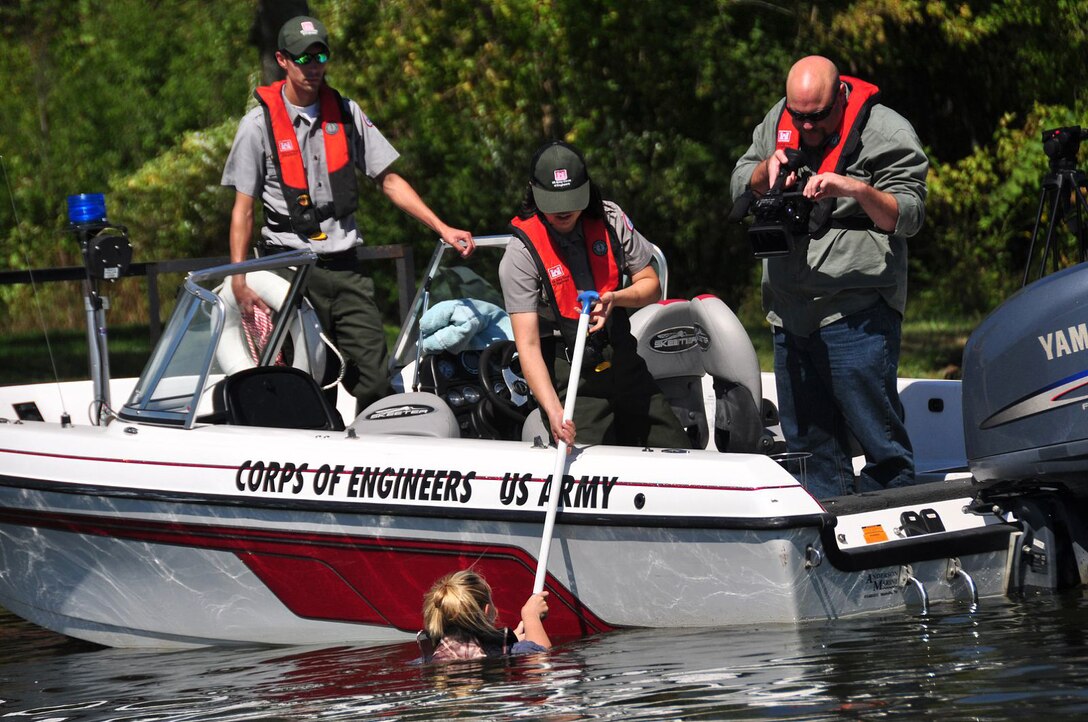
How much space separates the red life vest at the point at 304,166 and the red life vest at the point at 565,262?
4.30ft

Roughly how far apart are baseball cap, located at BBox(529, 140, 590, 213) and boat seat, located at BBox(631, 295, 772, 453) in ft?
3.35

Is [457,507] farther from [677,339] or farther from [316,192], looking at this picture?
[316,192]

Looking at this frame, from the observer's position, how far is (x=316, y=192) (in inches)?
280

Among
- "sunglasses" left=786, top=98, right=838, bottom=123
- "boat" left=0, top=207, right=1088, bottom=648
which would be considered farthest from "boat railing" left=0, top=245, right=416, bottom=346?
"sunglasses" left=786, top=98, right=838, bottom=123

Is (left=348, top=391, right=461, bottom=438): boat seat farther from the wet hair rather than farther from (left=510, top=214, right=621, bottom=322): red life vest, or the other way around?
the wet hair

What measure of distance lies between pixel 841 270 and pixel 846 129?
1.69 feet

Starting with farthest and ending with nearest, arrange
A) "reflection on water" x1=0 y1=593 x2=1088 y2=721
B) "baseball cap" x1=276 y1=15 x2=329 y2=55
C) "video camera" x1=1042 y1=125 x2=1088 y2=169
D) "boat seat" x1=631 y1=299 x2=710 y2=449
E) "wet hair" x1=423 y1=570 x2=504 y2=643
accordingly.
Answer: "baseball cap" x1=276 y1=15 x2=329 y2=55, "boat seat" x1=631 y1=299 x2=710 y2=449, "video camera" x1=1042 y1=125 x2=1088 y2=169, "wet hair" x1=423 y1=570 x2=504 y2=643, "reflection on water" x1=0 y1=593 x2=1088 y2=721

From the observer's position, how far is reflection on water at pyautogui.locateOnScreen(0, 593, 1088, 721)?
4680 mm

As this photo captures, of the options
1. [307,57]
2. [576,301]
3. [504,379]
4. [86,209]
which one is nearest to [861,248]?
[576,301]

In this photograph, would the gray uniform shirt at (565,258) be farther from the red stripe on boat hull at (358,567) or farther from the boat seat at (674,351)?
the red stripe on boat hull at (358,567)

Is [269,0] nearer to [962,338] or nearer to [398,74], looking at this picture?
[398,74]

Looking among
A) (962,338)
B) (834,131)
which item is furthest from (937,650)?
(962,338)

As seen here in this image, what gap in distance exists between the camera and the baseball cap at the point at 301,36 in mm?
6910

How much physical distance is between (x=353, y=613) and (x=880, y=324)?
7.31 ft
